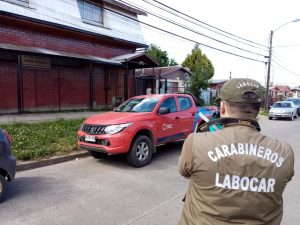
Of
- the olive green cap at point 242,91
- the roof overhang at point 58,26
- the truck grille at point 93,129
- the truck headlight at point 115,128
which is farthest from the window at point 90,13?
the olive green cap at point 242,91

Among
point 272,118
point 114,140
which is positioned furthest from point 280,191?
point 272,118

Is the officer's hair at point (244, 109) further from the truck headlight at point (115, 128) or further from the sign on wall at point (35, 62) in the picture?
the sign on wall at point (35, 62)

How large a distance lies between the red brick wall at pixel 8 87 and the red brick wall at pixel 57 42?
1.20 m

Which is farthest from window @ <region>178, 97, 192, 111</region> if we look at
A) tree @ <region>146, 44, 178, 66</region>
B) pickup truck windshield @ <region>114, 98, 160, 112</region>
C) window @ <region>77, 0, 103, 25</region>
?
tree @ <region>146, 44, 178, 66</region>

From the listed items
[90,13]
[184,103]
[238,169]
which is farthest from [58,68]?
[238,169]

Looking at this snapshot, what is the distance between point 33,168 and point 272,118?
17.9 metres

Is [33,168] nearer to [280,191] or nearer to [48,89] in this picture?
[280,191]

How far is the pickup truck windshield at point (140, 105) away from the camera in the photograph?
705 cm

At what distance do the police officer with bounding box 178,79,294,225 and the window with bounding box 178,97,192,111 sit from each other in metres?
6.31

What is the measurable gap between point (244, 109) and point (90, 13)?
16.6 meters

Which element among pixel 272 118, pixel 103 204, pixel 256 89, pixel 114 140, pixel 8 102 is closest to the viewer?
pixel 256 89

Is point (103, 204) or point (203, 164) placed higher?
point (203, 164)

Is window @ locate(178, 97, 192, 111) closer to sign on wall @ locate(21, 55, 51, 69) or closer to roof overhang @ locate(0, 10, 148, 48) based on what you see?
sign on wall @ locate(21, 55, 51, 69)

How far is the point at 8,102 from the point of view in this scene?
12.7 m
